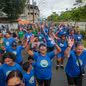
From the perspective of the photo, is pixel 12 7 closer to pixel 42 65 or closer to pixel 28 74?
pixel 42 65

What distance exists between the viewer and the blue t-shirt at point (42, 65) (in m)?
7.70

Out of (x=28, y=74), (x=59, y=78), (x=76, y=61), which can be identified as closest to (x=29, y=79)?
(x=28, y=74)

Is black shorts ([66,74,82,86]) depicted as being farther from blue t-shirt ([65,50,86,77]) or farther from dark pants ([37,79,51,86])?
Answer: dark pants ([37,79,51,86])

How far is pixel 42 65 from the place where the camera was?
7727 mm

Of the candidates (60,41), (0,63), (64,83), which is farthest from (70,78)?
(60,41)

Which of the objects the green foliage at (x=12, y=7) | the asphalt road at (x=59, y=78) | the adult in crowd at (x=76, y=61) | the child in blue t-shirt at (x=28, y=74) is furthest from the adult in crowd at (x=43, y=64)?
the green foliage at (x=12, y=7)

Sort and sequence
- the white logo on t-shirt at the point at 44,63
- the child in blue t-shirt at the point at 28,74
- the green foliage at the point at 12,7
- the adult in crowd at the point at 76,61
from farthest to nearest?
the green foliage at the point at 12,7 < the white logo on t-shirt at the point at 44,63 < the adult in crowd at the point at 76,61 < the child in blue t-shirt at the point at 28,74

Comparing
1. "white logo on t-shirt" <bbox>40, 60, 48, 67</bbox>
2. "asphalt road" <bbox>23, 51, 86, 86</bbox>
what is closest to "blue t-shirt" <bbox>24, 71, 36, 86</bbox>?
"white logo on t-shirt" <bbox>40, 60, 48, 67</bbox>

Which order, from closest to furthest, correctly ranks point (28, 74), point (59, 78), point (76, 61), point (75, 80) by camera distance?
point (28, 74)
point (76, 61)
point (75, 80)
point (59, 78)

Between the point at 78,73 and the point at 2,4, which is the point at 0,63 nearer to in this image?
the point at 78,73

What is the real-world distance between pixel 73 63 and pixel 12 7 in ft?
158

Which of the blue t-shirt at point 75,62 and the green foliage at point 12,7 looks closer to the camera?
the blue t-shirt at point 75,62

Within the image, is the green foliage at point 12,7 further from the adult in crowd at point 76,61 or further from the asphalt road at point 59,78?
the adult in crowd at point 76,61

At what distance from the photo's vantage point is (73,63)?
7.64 meters
